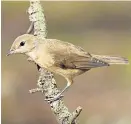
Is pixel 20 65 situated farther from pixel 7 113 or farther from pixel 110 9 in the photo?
pixel 110 9

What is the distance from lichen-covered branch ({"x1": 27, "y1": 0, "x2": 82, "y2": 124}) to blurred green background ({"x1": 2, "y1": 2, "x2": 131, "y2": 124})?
879 mm

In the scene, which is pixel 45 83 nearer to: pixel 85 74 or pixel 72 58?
pixel 72 58

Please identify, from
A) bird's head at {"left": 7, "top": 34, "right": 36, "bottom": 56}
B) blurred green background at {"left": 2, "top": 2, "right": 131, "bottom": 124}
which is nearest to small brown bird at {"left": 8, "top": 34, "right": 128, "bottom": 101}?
bird's head at {"left": 7, "top": 34, "right": 36, "bottom": 56}

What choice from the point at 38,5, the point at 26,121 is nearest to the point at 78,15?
the point at 26,121

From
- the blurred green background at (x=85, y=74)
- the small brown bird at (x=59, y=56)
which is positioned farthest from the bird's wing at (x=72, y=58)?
the blurred green background at (x=85, y=74)

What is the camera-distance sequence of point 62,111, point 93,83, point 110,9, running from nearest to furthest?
point 62,111
point 93,83
point 110,9

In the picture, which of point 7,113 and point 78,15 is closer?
point 7,113

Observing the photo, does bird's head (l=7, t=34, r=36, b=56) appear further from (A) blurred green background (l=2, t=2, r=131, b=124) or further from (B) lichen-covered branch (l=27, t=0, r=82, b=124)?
(A) blurred green background (l=2, t=2, r=131, b=124)

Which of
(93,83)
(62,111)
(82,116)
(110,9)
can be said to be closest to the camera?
(62,111)

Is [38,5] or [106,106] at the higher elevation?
[38,5]

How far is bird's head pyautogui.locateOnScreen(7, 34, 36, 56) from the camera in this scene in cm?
119

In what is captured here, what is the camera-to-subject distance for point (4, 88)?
2.56 m

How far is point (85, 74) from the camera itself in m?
2.60

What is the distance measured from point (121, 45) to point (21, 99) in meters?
0.41
